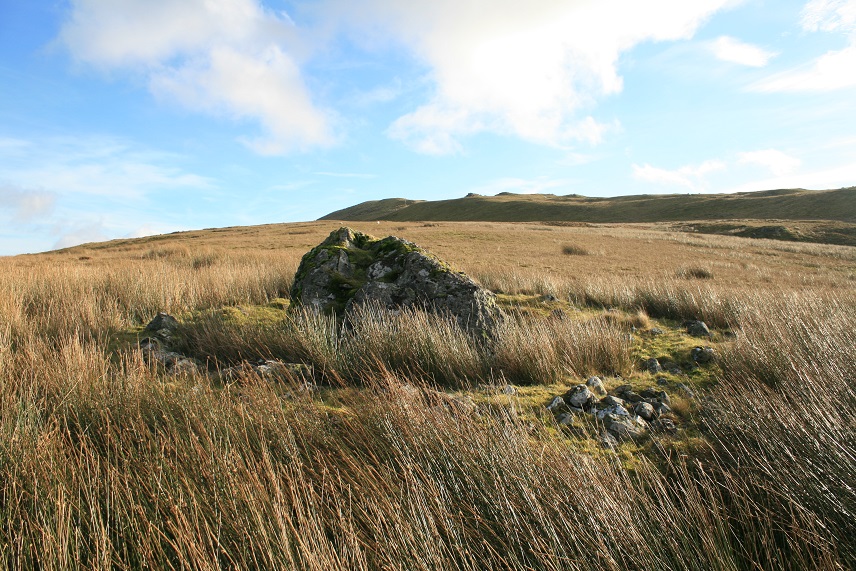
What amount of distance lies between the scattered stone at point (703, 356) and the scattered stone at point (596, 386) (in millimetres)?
1949

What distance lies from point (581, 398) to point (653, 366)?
1.87 metres

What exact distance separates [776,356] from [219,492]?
17.7 ft

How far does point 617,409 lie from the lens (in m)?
3.80

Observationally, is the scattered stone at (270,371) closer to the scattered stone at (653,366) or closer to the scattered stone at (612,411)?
the scattered stone at (612,411)

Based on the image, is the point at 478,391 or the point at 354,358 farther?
the point at 354,358

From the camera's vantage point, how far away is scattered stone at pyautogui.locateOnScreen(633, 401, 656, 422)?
3.84 m

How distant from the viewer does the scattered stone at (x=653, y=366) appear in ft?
17.2

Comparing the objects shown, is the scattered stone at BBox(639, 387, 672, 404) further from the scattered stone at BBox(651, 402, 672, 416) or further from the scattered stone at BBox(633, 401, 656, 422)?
the scattered stone at BBox(633, 401, 656, 422)

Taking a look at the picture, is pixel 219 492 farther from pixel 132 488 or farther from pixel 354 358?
pixel 354 358

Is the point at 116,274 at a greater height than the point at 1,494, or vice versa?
the point at 116,274

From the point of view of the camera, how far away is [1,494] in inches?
90.3

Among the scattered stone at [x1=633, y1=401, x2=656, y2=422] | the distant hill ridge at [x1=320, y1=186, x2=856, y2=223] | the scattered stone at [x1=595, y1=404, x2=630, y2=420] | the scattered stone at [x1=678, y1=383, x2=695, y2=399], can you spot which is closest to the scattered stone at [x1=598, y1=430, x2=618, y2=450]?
the scattered stone at [x1=595, y1=404, x2=630, y2=420]

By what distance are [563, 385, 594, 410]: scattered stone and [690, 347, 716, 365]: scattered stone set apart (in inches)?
95.3

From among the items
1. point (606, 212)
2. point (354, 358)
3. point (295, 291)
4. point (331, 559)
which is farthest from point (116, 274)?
point (606, 212)
